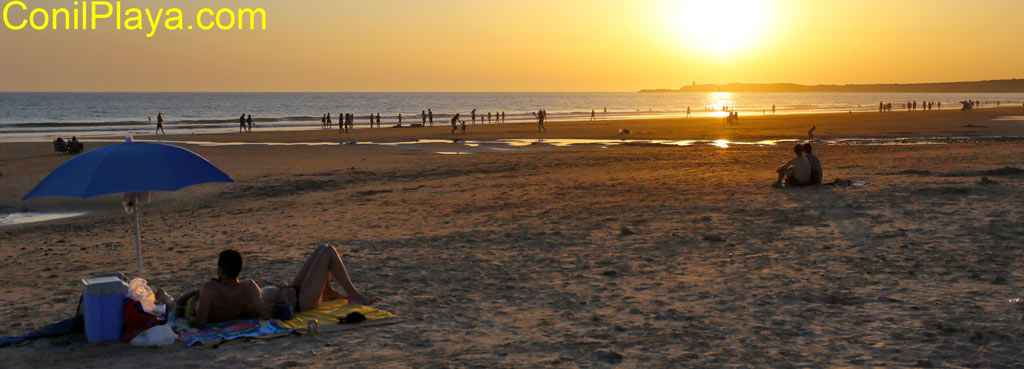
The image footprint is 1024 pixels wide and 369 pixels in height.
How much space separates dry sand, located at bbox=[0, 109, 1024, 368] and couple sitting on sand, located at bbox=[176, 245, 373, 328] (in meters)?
0.51

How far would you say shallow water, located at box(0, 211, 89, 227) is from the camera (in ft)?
52.2

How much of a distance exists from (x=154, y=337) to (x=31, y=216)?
12381 mm

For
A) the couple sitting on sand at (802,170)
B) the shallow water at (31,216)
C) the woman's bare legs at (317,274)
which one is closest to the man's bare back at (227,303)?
the woman's bare legs at (317,274)

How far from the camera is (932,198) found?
14164mm

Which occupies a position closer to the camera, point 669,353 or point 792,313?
point 669,353

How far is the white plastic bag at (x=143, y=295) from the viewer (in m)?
6.81

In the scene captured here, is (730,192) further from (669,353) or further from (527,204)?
(669,353)

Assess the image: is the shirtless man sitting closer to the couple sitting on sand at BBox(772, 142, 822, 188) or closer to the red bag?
the couple sitting on sand at BBox(772, 142, 822, 188)

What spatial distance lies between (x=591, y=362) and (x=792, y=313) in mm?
2352

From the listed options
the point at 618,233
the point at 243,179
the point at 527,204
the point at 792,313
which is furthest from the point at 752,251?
the point at 243,179

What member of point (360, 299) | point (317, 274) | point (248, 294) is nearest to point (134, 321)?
point (248, 294)

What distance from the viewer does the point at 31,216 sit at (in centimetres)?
1661

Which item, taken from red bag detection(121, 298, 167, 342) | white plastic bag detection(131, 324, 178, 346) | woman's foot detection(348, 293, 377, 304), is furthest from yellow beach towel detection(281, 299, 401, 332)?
red bag detection(121, 298, 167, 342)

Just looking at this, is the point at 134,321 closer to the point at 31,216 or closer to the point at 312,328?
the point at 312,328
